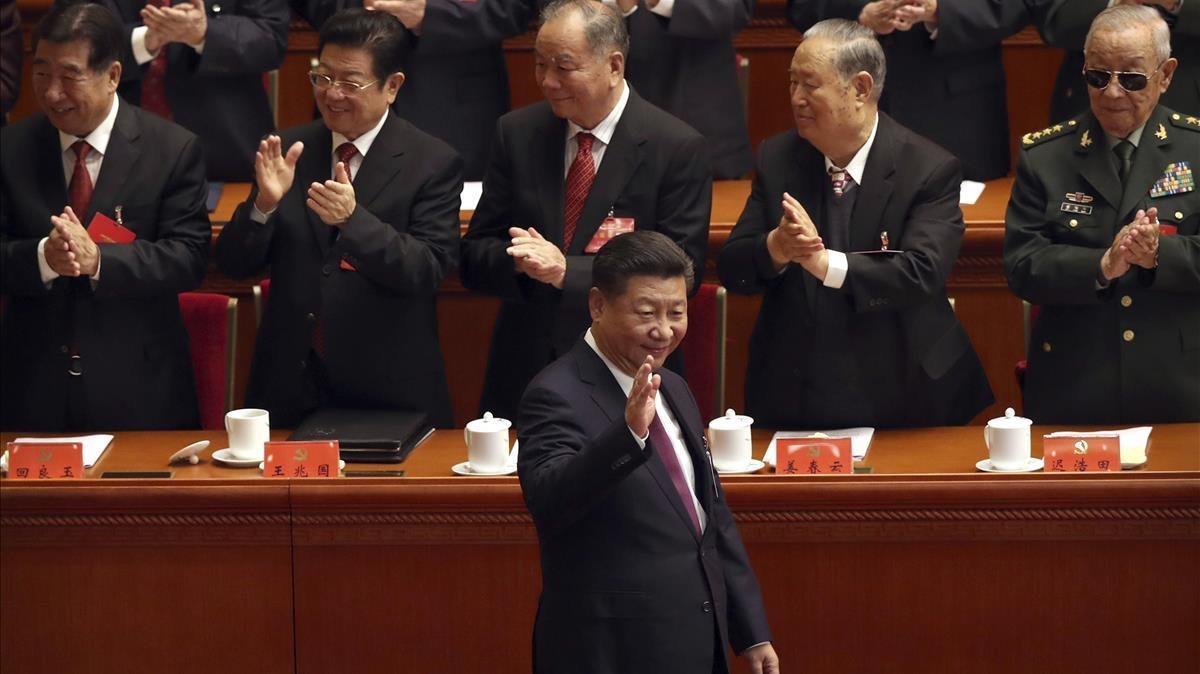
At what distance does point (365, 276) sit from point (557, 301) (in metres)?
0.37

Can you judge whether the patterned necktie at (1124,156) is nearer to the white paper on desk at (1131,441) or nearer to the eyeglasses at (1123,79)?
the eyeglasses at (1123,79)

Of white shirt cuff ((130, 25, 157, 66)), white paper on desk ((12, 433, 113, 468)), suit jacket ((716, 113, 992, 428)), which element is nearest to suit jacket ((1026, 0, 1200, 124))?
suit jacket ((716, 113, 992, 428))

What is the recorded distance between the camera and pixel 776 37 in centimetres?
484

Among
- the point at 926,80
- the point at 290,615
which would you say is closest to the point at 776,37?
the point at 926,80

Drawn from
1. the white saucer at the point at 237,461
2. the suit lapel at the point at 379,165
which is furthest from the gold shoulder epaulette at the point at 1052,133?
the white saucer at the point at 237,461

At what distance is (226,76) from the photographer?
438 cm

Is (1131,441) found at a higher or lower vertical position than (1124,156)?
lower

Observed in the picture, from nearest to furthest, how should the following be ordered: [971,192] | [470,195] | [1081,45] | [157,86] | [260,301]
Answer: [260,301]
[1081,45]
[470,195]
[971,192]
[157,86]

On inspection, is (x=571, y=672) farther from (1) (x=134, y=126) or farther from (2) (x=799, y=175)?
(1) (x=134, y=126)

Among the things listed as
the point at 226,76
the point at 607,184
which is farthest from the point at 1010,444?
the point at 226,76

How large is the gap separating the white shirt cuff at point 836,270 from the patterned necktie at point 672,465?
2.65 feet

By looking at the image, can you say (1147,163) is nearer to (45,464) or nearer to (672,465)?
(672,465)

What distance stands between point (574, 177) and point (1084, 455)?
3.74 ft

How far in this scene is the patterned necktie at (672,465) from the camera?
2676mm
